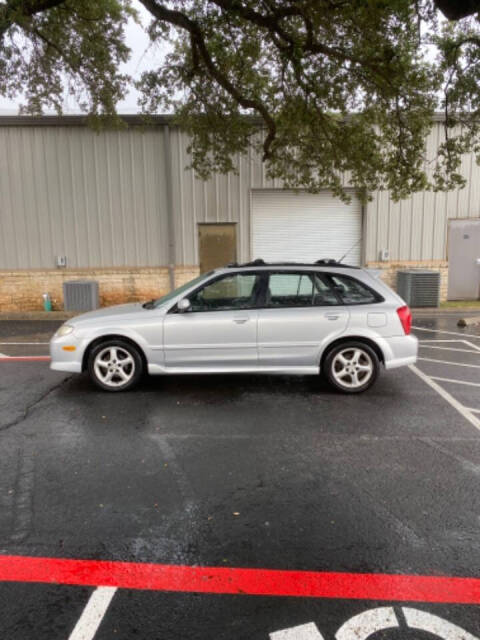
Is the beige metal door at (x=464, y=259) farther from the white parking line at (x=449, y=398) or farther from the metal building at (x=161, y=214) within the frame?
the white parking line at (x=449, y=398)

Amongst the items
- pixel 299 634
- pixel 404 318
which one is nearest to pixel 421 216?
pixel 404 318

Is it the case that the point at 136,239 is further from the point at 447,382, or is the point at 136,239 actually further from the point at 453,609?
the point at 453,609

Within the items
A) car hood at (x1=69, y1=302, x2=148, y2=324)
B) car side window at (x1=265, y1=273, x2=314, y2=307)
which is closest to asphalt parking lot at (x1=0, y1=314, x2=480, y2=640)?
car hood at (x1=69, y1=302, x2=148, y2=324)

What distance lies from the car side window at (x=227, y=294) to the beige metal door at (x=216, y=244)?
26.7ft

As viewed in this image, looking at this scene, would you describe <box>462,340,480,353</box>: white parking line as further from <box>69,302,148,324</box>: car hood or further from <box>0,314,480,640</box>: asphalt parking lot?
<box>69,302,148,324</box>: car hood

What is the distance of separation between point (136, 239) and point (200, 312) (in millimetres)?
8811

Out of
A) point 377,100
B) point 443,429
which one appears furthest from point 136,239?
Result: point 443,429

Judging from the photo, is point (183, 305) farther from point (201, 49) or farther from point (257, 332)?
point (201, 49)

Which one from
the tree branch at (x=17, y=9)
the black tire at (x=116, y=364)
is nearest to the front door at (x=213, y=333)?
the black tire at (x=116, y=364)

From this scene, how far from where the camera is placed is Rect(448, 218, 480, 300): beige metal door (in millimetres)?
14383

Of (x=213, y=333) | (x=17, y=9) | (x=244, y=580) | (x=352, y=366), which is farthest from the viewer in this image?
(x=17, y=9)

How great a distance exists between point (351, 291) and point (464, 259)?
10.3m

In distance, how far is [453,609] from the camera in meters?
2.42

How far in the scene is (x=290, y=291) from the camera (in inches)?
237
